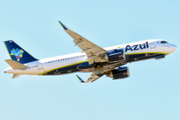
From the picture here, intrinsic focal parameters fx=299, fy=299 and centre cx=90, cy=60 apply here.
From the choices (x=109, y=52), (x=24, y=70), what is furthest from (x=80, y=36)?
(x=24, y=70)

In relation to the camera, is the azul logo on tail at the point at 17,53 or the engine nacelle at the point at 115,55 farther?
the azul logo on tail at the point at 17,53

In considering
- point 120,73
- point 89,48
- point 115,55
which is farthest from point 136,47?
point 89,48

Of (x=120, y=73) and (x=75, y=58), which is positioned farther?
(x=120, y=73)

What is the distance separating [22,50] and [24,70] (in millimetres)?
4984

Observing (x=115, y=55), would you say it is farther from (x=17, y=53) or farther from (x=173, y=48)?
(x=17, y=53)

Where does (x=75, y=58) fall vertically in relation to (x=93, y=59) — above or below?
above

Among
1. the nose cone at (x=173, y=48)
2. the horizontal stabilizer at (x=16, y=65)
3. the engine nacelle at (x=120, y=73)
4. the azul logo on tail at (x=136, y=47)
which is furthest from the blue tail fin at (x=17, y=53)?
the nose cone at (x=173, y=48)

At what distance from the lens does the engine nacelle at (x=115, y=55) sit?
169 ft

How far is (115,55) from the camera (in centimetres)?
5162

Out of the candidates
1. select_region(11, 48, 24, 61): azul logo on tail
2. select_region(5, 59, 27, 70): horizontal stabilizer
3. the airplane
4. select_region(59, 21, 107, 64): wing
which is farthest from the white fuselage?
select_region(11, 48, 24, 61): azul logo on tail

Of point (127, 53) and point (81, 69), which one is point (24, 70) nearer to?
point (81, 69)

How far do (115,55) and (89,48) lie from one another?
15.4 feet

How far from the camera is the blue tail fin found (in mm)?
56659

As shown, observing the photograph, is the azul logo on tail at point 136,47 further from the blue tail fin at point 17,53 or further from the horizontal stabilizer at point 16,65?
the horizontal stabilizer at point 16,65
